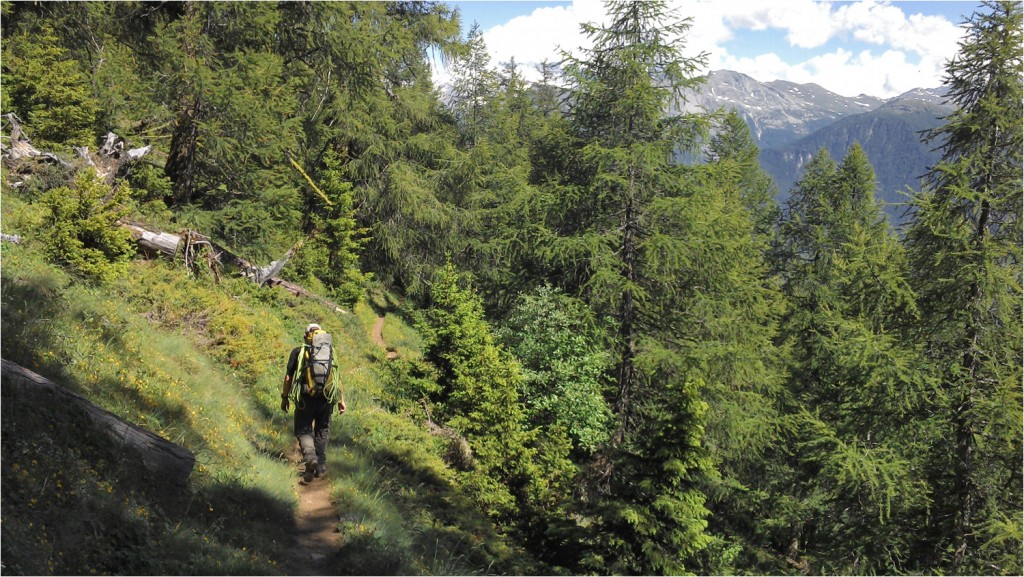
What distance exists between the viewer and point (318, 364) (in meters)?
8.24

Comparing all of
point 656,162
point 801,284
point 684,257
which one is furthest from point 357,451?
point 801,284

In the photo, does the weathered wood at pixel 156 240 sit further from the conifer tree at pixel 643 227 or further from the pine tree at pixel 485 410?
the conifer tree at pixel 643 227

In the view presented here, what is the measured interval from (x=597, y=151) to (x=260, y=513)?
33.6 feet

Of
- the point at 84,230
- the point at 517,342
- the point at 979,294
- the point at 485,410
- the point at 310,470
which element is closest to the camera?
the point at 310,470

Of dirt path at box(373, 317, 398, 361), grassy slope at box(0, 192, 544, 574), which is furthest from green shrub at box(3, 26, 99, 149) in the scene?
dirt path at box(373, 317, 398, 361)

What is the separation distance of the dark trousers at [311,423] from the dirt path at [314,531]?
1.42 feet

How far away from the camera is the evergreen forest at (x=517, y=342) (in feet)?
23.5

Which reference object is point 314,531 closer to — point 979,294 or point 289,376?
point 289,376

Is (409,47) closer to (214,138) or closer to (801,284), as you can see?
(214,138)

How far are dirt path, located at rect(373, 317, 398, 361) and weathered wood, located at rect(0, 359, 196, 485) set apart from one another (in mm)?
14907

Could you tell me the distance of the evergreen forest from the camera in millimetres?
7156

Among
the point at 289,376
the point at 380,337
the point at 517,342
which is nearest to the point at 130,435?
the point at 289,376

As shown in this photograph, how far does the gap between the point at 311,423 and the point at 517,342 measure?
733 cm

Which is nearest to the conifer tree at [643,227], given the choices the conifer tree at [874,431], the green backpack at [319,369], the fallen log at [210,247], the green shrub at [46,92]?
the conifer tree at [874,431]
